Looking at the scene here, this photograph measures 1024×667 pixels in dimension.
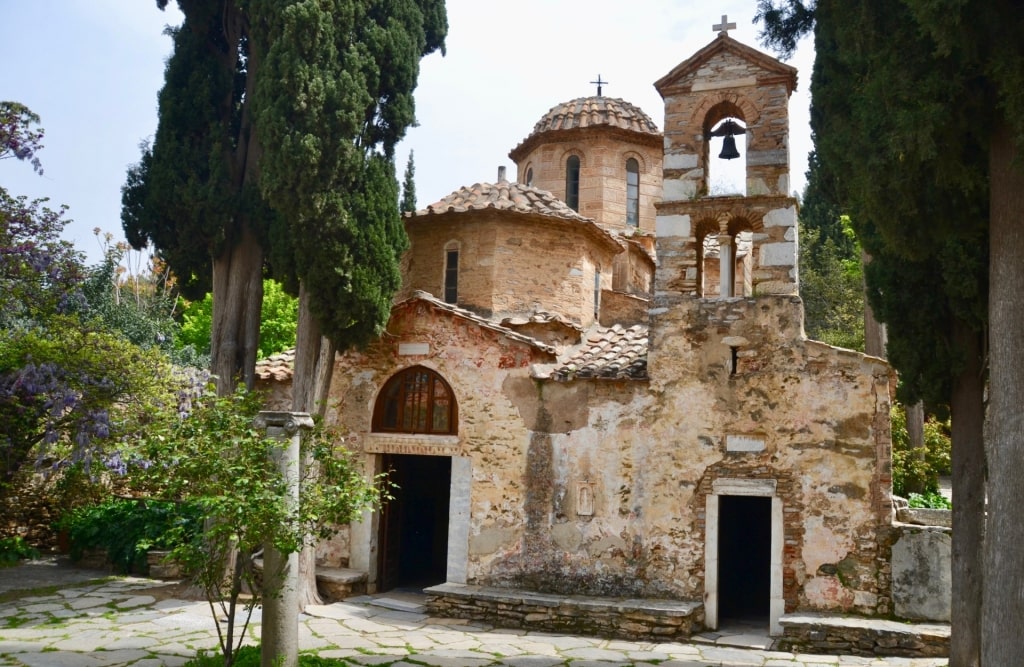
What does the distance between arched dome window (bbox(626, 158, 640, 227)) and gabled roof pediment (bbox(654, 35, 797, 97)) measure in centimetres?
614

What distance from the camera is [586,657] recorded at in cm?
879

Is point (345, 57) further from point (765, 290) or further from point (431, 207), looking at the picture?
point (765, 290)

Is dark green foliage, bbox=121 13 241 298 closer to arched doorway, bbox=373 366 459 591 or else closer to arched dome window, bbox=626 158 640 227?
arched doorway, bbox=373 366 459 591

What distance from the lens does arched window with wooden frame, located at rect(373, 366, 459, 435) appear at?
1183 cm

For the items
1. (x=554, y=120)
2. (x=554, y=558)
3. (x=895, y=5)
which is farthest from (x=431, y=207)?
(x=895, y=5)

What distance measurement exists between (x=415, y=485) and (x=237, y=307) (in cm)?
496

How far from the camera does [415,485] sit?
48.6 feet

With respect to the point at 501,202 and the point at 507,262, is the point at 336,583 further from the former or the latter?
the point at 501,202

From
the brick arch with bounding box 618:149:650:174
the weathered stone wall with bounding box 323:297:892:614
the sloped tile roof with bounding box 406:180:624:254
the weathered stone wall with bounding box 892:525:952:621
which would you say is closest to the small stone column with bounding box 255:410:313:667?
the weathered stone wall with bounding box 323:297:892:614

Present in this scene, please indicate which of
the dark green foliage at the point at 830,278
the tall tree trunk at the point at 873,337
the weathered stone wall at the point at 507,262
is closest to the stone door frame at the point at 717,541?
the weathered stone wall at the point at 507,262

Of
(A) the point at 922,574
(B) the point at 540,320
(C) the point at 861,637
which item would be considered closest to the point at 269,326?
(B) the point at 540,320

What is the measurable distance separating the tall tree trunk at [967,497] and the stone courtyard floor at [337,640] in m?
0.97

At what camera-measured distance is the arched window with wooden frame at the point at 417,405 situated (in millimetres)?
11828

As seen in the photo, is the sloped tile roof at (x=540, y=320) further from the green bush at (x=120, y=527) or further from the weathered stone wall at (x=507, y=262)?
the green bush at (x=120, y=527)
